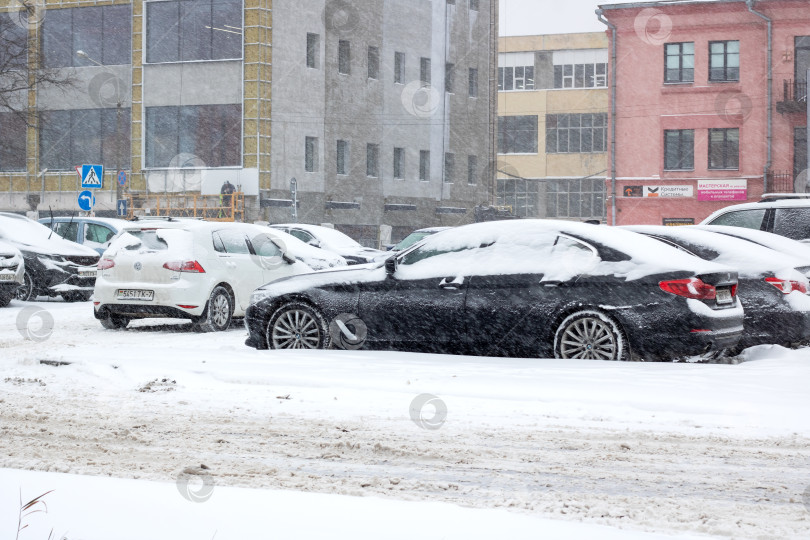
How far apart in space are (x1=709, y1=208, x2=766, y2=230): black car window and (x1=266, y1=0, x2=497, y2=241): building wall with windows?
92.5 feet

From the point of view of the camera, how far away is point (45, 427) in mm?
6934

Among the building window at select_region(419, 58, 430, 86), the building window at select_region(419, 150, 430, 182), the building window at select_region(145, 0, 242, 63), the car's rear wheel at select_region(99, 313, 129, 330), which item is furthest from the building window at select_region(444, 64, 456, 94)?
the car's rear wheel at select_region(99, 313, 129, 330)

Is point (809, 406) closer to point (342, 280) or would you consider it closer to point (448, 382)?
point (448, 382)

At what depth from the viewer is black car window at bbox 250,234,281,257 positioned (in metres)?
15.1

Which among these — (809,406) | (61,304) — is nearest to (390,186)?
(61,304)

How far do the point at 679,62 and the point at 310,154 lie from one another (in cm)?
1503

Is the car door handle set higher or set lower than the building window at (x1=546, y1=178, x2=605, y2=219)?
lower

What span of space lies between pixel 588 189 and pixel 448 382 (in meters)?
59.7

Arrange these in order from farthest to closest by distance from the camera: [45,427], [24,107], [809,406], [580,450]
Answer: [24,107] < [809,406] < [45,427] < [580,450]

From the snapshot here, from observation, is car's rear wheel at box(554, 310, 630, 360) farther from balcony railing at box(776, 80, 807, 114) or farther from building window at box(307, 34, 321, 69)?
building window at box(307, 34, 321, 69)

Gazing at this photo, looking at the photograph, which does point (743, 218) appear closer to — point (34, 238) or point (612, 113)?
point (34, 238)

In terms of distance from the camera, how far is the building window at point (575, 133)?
2601 inches

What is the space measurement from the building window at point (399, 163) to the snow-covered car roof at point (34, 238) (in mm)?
29440

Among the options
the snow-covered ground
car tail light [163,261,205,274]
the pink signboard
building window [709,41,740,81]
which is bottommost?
the snow-covered ground
